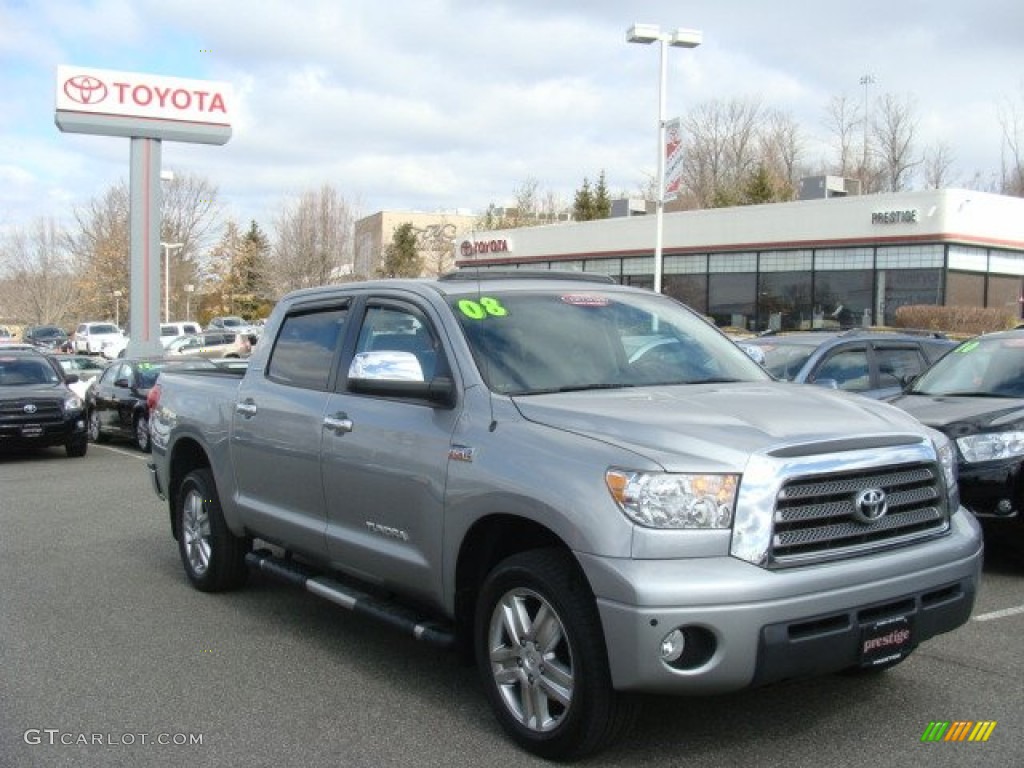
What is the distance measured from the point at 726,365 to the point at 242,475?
9.82 feet

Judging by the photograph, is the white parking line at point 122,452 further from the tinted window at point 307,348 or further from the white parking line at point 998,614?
the white parking line at point 998,614

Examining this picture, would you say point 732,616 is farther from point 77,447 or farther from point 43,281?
point 43,281

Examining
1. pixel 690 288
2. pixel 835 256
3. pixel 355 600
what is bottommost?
pixel 355 600

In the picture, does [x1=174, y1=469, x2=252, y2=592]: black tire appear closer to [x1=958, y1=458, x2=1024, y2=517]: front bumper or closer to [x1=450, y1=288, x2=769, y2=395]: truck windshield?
[x1=450, y1=288, x2=769, y2=395]: truck windshield

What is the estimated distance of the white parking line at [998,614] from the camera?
20.1 feet

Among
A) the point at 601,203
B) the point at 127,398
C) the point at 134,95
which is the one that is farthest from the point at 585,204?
the point at 127,398

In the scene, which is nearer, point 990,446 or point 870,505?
point 870,505

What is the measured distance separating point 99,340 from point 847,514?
49.0m

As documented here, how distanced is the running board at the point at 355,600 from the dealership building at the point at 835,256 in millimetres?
28336

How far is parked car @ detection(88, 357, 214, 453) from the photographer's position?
54.0 feet

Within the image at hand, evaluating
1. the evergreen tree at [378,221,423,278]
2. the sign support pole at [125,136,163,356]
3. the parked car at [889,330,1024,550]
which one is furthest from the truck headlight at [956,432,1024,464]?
the evergreen tree at [378,221,423,278]

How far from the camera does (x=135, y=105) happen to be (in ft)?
Answer: 101

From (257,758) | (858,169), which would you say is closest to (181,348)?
(257,758)

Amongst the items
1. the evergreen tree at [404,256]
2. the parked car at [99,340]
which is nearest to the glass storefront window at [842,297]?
the evergreen tree at [404,256]
